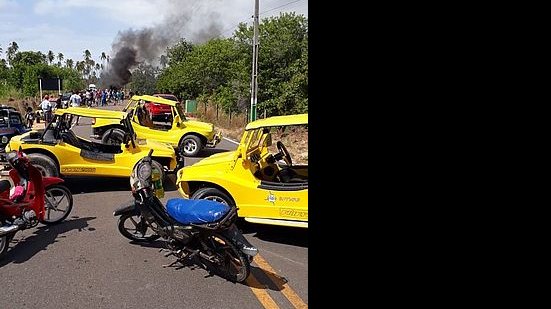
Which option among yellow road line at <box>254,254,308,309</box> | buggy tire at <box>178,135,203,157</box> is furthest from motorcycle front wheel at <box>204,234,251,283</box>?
buggy tire at <box>178,135,203,157</box>

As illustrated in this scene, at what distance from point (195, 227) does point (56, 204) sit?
282cm

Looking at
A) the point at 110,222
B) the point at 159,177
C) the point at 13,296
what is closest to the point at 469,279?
the point at 13,296

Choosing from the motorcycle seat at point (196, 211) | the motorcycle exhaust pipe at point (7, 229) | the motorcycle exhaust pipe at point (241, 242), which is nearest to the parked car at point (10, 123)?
the motorcycle exhaust pipe at point (7, 229)

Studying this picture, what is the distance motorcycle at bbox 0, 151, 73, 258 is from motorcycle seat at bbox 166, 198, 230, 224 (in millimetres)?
1867

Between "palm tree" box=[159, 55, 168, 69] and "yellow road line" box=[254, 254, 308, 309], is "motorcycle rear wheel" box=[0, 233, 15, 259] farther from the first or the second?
"palm tree" box=[159, 55, 168, 69]

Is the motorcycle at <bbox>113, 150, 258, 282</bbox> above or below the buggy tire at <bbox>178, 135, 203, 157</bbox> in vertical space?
below

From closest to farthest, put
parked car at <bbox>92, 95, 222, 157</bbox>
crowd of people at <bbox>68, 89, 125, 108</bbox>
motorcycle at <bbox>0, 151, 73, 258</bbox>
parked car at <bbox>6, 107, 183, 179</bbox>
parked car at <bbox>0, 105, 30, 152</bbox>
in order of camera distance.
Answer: motorcycle at <bbox>0, 151, 73, 258</bbox> → parked car at <bbox>6, 107, 183, 179</bbox> → parked car at <bbox>0, 105, 30, 152</bbox> → parked car at <bbox>92, 95, 222, 157</bbox> → crowd of people at <bbox>68, 89, 125, 108</bbox>

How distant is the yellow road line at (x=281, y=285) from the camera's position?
4.21 metres

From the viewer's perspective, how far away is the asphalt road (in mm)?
4199

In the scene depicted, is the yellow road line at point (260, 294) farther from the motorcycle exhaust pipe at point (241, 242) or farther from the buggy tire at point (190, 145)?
the buggy tire at point (190, 145)

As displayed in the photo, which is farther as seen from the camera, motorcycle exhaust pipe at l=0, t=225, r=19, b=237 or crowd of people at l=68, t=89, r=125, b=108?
crowd of people at l=68, t=89, r=125, b=108

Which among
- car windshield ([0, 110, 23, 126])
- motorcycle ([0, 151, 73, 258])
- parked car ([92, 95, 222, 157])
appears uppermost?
car windshield ([0, 110, 23, 126])

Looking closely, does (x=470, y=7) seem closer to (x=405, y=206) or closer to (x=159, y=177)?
(x=405, y=206)

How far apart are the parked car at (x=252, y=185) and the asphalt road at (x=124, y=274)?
387 millimetres
